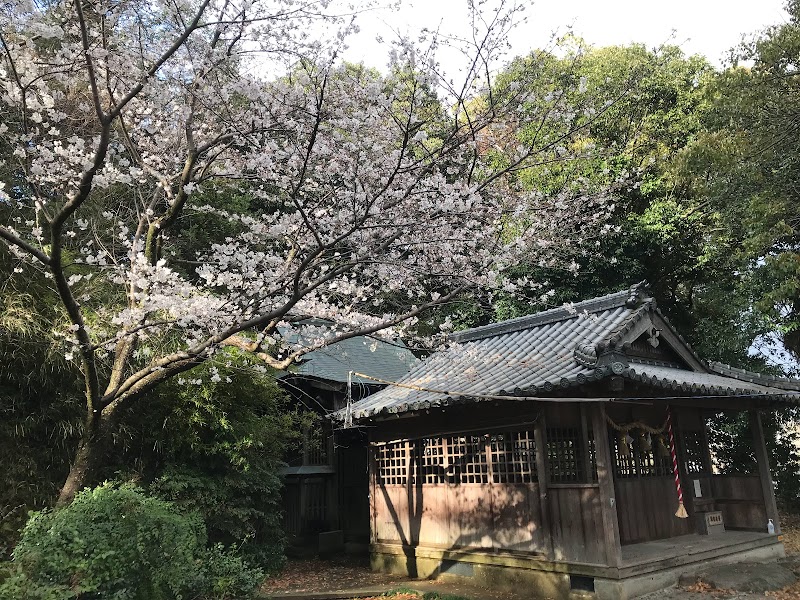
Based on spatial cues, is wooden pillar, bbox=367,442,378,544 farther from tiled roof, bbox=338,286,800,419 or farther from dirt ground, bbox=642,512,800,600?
dirt ground, bbox=642,512,800,600

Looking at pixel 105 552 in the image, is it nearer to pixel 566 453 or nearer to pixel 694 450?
pixel 566 453

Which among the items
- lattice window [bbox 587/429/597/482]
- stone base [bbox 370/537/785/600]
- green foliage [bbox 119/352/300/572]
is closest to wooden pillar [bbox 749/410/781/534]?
stone base [bbox 370/537/785/600]

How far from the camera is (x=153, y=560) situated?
5.48m

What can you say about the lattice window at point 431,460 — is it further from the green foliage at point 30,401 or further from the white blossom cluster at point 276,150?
the green foliage at point 30,401

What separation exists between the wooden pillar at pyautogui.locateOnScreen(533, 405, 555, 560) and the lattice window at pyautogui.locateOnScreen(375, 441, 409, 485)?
3.11m

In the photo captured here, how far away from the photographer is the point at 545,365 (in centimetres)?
954

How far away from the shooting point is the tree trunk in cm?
591

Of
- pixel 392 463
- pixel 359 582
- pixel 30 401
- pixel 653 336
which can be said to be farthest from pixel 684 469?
pixel 30 401

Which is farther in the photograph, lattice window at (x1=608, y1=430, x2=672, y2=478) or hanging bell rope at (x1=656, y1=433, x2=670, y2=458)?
hanging bell rope at (x1=656, y1=433, x2=670, y2=458)

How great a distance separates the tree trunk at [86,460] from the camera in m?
5.91

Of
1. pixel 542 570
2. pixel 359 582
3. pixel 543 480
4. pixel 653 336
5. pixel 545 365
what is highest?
pixel 653 336

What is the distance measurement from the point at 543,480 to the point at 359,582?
159 inches

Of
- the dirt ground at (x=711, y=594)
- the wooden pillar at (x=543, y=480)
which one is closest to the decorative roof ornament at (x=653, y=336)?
the wooden pillar at (x=543, y=480)

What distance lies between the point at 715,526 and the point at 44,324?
40.3ft
